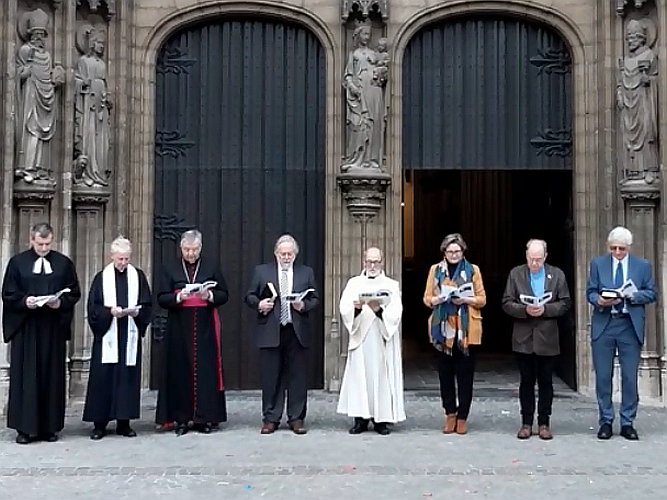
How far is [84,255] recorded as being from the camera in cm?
1027

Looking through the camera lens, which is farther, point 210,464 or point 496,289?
point 496,289

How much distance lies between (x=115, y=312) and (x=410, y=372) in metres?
5.75

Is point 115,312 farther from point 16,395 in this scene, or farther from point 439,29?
point 439,29

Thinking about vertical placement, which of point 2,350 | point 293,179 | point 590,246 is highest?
point 293,179

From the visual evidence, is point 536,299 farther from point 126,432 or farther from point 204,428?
point 126,432

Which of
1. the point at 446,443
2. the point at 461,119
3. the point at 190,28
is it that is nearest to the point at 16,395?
the point at 446,443

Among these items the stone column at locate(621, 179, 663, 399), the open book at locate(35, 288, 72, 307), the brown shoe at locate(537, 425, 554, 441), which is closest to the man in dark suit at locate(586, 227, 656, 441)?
the brown shoe at locate(537, 425, 554, 441)

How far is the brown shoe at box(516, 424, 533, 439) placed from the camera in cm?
790

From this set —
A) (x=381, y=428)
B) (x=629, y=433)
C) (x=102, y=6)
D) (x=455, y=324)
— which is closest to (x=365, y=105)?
(x=102, y=6)

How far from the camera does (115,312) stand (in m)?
8.01

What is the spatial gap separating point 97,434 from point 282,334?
1.88 meters

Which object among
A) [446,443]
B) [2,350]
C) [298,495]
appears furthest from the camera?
[2,350]

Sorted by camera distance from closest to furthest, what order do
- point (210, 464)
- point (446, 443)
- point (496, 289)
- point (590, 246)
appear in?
point (210, 464)
point (446, 443)
point (590, 246)
point (496, 289)

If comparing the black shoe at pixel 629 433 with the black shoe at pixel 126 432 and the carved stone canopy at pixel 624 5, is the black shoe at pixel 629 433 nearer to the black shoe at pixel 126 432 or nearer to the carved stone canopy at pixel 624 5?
the black shoe at pixel 126 432
